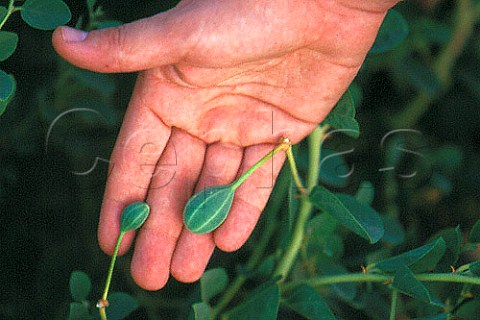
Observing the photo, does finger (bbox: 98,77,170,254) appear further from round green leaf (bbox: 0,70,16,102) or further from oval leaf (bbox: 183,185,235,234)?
round green leaf (bbox: 0,70,16,102)

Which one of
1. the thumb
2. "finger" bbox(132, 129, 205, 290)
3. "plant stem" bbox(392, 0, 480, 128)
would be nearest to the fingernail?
the thumb

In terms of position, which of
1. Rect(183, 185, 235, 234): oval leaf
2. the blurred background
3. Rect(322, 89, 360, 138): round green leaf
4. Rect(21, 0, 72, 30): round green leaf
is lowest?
the blurred background

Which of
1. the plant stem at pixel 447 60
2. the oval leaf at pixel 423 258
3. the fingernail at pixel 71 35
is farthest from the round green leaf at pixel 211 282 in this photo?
the plant stem at pixel 447 60

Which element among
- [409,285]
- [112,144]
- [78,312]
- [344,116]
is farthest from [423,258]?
[112,144]

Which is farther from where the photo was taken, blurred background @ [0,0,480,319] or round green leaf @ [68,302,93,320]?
blurred background @ [0,0,480,319]

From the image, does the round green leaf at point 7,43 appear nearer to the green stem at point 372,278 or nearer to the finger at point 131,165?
the finger at point 131,165

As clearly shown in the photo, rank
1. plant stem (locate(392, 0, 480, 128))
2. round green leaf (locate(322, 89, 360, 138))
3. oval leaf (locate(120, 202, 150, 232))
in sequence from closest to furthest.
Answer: oval leaf (locate(120, 202, 150, 232)) < round green leaf (locate(322, 89, 360, 138)) < plant stem (locate(392, 0, 480, 128))
